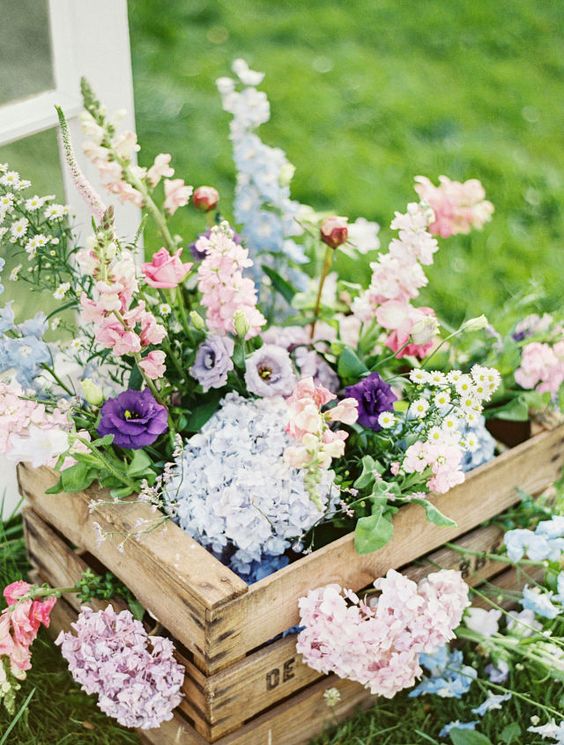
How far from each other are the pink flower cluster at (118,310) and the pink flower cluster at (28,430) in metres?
0.16

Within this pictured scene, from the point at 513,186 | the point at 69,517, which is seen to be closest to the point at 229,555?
the point at 69,517

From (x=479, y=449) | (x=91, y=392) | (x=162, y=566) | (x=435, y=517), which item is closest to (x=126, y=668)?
(x=162, y=566)

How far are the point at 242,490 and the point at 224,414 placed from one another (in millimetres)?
173

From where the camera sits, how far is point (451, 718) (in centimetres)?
197

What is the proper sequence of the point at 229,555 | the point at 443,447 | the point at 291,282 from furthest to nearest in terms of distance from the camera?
the point at 291,282
the point at 229,555
the point at 443,447

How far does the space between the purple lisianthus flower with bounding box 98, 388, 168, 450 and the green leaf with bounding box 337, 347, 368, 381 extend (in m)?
0.37

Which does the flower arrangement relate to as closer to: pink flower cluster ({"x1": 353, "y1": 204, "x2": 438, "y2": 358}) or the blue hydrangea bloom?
pink flower cluster ({"x1": 353, "y1": 204, "x2": 438, "y2": 358})

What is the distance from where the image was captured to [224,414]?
1.78 metres

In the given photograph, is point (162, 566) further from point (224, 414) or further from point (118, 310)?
point (118, 310)

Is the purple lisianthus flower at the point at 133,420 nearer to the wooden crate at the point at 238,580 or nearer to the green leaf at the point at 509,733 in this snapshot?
the wooden crate at the point at 238,580

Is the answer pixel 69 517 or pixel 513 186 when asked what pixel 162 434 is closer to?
pixel 69 517

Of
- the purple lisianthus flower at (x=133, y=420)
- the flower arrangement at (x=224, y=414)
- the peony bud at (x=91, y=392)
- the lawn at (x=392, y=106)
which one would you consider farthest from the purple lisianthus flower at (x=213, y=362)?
the lawn at (x=392, y=106)

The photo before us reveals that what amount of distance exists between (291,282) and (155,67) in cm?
175

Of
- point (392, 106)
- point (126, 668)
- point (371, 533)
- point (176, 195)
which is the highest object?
point (176, 195)
